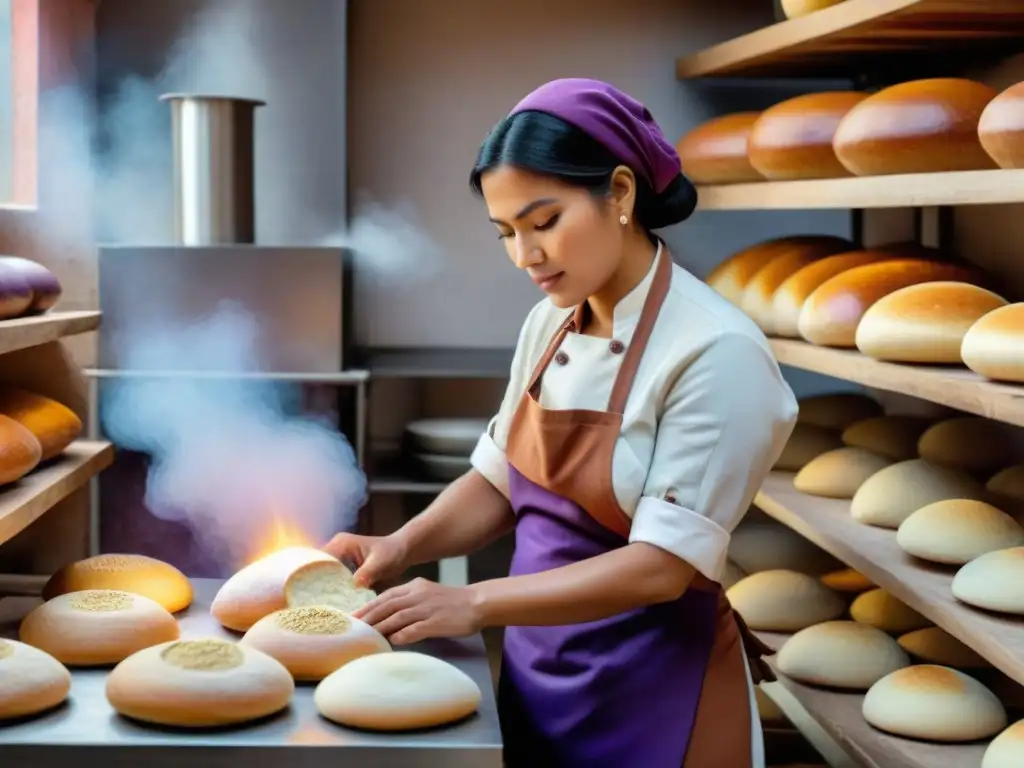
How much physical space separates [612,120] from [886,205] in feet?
3.15

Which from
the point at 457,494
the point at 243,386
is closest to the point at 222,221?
the point at 243,386

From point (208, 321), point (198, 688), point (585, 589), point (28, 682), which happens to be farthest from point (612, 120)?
point (208, 321)

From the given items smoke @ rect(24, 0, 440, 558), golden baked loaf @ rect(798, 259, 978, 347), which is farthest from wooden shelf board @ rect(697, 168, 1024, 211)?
smoke @ rect(24, 0, 440, 558)

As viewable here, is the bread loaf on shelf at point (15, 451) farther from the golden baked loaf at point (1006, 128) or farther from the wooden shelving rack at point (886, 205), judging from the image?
Result: the golden baked loaf at point (1006, 128)

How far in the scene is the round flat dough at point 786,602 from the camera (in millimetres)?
2947

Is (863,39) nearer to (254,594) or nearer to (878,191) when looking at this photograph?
(878,191)

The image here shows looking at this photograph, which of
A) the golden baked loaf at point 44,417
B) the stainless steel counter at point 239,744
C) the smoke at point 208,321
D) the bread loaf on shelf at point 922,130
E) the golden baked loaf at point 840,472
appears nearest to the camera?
the stainless steel counter at point 239,744

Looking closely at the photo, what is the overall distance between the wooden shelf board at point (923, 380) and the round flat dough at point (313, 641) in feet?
3.13

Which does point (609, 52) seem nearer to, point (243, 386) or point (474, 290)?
point (474, 290)

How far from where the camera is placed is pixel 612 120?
5.49 ft

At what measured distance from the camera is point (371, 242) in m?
3.76

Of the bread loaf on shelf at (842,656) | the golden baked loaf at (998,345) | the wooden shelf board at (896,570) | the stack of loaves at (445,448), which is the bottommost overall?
the bread loaf on shelf at (842,656)

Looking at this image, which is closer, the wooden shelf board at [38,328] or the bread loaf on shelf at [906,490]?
the wooden shelf board at [38,328]

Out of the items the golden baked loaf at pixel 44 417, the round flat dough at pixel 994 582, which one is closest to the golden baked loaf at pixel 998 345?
the round flat dough at pixel 994 582
